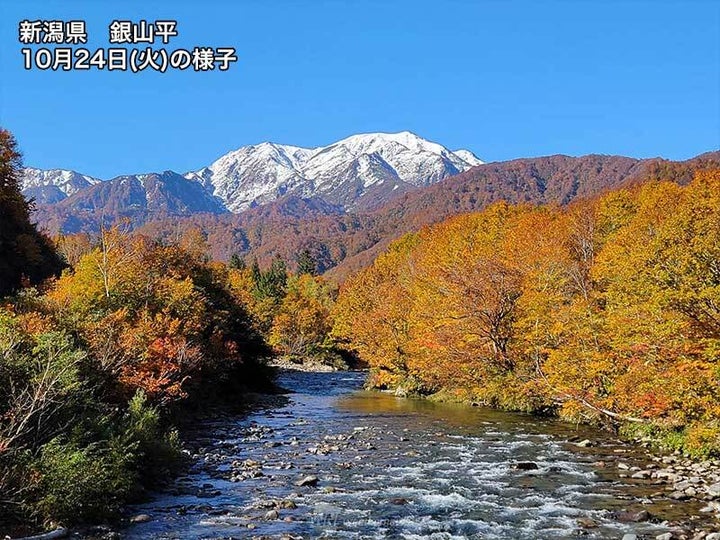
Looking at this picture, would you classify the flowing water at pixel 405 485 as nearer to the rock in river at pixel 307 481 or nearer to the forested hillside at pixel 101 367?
the rock in river at pixel 307 481

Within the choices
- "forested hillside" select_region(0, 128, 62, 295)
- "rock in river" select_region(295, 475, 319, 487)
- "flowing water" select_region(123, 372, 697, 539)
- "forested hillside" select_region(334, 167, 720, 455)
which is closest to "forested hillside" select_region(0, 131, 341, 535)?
"forested hillside" select_region(0, 128, 62, 295)

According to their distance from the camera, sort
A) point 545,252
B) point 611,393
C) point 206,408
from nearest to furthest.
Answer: point 611,393
point 206,408
point 545,252

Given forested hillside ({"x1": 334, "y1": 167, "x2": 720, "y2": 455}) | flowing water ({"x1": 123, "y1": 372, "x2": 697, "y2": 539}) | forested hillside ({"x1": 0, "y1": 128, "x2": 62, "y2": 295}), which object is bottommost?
flowing water ({"x1": 123, "y1": 372, "x2": 697, "y2": 539})

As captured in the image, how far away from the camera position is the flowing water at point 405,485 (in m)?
16.7

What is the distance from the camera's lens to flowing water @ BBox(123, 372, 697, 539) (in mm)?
16703

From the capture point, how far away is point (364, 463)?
25047 mm

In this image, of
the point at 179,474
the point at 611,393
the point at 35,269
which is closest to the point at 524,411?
the point at 611,393

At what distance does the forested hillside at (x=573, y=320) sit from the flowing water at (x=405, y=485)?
270 centimetres

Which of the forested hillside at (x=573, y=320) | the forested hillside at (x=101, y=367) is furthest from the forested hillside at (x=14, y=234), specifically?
the forested hillside at (x=573, y=320)

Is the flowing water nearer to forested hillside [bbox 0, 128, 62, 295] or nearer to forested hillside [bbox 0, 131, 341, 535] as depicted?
forested hillside [bbox 0, 131, 341, 535]

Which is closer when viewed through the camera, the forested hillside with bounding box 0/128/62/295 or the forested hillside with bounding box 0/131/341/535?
the forested hillside with bounding box 0/131/341/535

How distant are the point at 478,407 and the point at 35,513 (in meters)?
33.2

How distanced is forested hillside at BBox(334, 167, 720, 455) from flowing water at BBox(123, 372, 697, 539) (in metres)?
2.70

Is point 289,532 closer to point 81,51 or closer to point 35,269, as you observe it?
point 81,51
